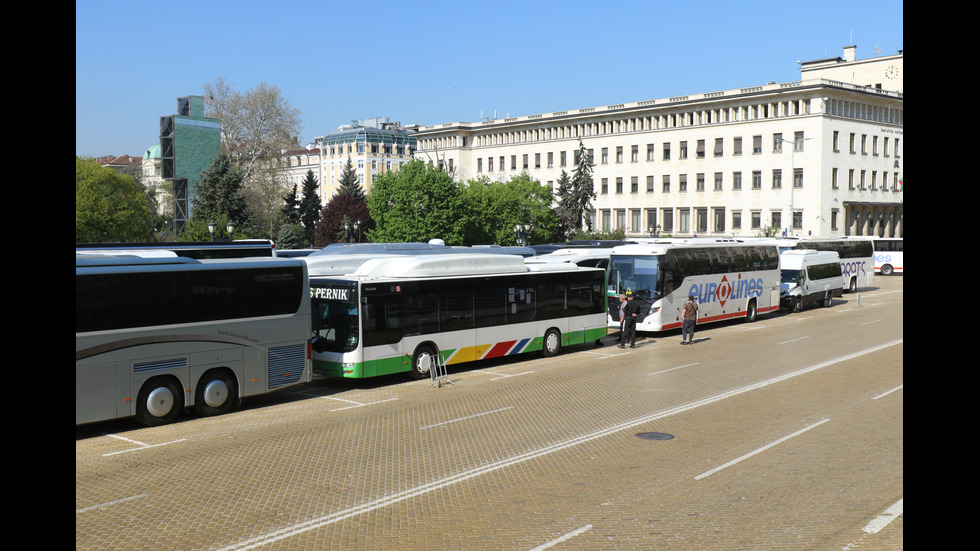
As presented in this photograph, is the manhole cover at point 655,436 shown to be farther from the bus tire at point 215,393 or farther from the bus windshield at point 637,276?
the bus windshield at point 637,276

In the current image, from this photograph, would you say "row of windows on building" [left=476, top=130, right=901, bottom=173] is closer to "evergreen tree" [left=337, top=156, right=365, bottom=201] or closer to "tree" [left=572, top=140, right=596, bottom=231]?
"tree" [left=572, top=140, right=596, bottom=231]

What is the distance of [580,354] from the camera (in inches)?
1054

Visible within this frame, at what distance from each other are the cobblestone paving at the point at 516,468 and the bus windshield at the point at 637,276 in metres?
9.14

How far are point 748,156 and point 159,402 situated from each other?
86375 mm

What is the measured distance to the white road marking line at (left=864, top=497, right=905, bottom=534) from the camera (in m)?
9.49

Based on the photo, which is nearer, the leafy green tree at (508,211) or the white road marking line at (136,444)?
the white road marking line at (136,444)

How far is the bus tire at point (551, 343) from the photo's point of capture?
1011 inches

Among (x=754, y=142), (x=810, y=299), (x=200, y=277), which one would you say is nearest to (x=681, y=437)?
(x=200, y=277)

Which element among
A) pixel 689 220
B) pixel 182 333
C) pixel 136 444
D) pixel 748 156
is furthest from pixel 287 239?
pixel 136 444

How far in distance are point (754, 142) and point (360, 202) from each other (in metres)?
46.5

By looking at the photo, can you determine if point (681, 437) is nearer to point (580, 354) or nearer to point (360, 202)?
point (580, 354)

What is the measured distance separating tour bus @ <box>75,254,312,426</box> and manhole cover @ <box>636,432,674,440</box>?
25.5 ft

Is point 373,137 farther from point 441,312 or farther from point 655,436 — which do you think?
point 655,436

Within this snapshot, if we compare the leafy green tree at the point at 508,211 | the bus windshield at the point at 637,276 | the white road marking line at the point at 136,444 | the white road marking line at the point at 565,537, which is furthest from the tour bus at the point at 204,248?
the leafy green tree at the point at 508,211
